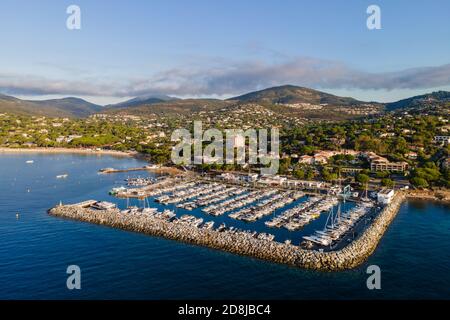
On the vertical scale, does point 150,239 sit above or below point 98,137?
below

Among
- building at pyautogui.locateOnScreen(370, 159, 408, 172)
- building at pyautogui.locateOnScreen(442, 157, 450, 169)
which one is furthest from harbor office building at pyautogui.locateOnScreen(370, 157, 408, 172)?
building at pyautogui.locateOnScreen(442, 157, 450, 169)

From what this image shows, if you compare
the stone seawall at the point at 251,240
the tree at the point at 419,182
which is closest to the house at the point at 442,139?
the tree at the point at 419,182

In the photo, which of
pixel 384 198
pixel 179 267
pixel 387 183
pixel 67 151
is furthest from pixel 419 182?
pixel 67 151

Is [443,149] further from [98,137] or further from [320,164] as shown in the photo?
[98,137]

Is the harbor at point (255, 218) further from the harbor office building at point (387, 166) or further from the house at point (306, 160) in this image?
the house at point (306, 160)

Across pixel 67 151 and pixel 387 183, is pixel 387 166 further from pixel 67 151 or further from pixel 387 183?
pixel 67 151
